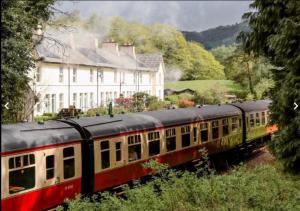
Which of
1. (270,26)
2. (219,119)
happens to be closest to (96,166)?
(270,26)

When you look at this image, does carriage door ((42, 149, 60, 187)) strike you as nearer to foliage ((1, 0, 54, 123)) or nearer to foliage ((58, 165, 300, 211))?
foliage ((58, 165, 300, 211))

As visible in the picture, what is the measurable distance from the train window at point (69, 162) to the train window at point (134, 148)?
3040 mm

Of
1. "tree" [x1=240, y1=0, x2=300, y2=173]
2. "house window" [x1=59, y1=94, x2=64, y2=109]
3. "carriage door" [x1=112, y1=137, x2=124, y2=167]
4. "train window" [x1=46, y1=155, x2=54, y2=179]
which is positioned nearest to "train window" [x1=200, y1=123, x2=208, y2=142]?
"tree" [x1=240, y1=0, x2=300, y2=173]

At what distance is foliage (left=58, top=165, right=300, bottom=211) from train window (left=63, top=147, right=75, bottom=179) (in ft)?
9.94

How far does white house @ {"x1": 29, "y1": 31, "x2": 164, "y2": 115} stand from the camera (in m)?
42.9

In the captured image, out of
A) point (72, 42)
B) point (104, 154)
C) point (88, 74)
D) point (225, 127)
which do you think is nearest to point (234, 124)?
point (225, 127)

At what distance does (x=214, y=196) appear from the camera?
9656 millimetres

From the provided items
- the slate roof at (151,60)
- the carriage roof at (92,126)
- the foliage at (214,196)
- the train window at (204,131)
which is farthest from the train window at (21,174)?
the slate roof at (151,60)

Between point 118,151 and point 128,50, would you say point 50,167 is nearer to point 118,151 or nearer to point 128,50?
point 118,151

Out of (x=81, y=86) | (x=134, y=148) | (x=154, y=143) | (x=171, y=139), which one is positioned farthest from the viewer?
(x=81, y=86)

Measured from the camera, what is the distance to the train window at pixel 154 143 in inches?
686

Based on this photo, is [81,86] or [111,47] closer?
[81,86]

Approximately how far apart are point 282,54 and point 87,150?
7.09 meters

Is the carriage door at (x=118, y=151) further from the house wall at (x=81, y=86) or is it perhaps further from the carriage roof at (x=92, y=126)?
the house wall at (x=81, y=86)
